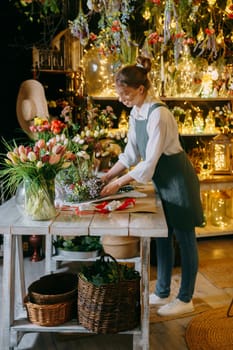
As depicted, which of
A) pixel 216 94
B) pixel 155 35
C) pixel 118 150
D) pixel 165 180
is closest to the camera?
pixel 165 180

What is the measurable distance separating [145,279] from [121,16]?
2616mm

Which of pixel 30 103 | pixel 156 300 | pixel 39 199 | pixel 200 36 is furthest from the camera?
pixel 200 36

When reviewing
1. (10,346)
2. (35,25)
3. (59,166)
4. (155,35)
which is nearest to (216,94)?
(155,35)

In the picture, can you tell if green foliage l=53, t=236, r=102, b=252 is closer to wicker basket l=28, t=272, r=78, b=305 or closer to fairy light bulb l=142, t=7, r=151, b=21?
wicker basket l=28, t=272, r=78, b=305

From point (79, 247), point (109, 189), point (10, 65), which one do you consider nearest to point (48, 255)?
point (79, 247)

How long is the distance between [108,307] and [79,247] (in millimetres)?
898

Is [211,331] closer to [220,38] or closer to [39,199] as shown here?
[39,199]

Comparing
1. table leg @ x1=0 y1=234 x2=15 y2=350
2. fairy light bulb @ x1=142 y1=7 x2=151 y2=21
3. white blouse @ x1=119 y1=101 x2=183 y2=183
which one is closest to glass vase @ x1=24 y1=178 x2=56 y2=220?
table leg @ x1=0 y1=234 x2=15 y2=350

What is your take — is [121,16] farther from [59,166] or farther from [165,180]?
[59,166]

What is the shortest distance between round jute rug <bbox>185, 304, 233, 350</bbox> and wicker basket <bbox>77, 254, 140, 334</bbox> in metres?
0.52

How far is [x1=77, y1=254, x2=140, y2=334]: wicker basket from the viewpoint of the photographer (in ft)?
6.29

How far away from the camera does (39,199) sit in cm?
188

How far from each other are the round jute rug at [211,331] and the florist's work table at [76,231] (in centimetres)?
49

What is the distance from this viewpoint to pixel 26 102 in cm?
334
